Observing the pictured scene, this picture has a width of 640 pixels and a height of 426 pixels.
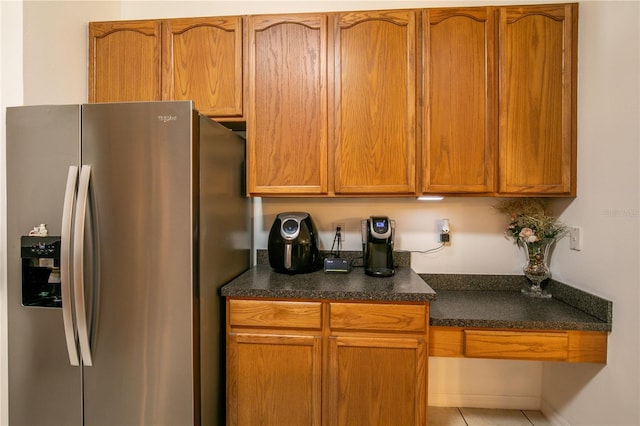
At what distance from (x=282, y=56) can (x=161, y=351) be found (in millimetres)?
1545

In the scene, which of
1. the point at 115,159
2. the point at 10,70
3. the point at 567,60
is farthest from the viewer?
the point at 567,60

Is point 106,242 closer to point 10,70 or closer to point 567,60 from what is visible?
point 10,70

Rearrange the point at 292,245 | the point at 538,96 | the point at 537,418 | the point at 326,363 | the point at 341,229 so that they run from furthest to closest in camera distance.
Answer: the point at 341,229 → the point at 537,418 → the point at 292,245 → the point at 538,96 → the point at 326,363

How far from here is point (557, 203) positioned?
1839 mm

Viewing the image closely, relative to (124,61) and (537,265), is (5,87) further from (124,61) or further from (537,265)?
(537,265)

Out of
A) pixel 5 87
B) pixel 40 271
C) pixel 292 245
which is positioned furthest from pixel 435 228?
pixel 5 87

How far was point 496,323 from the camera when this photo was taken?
149 cm

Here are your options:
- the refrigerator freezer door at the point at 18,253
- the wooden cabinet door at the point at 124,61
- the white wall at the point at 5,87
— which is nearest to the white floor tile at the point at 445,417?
the refrigerator freezer door at the point at 18,253

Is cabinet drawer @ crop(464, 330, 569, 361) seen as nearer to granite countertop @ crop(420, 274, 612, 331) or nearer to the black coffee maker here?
granite countertop @ crop(420, 274, 612, 331)

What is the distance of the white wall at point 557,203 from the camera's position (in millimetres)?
1350

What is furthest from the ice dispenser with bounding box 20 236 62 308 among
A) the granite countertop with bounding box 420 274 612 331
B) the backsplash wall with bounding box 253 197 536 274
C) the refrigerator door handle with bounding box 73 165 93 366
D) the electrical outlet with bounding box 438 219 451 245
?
the electrical outlet with bounding box 438 219 451 245

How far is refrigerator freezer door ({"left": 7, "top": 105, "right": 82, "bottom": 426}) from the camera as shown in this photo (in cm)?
131

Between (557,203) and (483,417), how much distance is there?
1.34 metres

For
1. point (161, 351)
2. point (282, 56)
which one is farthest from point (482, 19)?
point (161, 351)
